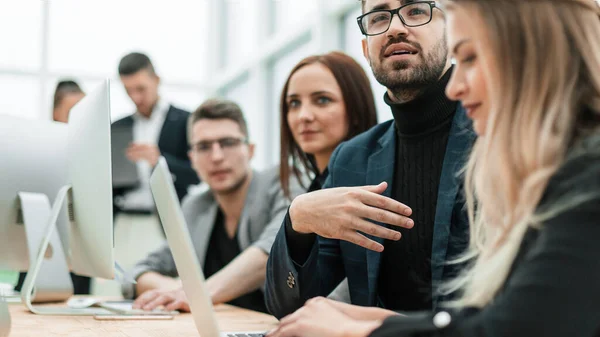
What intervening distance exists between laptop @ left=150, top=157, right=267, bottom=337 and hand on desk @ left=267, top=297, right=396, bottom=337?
0.43 ft

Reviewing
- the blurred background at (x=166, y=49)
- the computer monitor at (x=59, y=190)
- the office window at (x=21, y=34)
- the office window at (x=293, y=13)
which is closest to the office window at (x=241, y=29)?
the blurred background at (x=166, y=49)

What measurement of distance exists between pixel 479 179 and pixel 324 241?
65cm

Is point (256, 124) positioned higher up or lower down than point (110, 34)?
lower down

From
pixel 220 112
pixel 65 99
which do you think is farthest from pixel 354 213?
→ pixel 65 99

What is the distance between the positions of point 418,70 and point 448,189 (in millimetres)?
295

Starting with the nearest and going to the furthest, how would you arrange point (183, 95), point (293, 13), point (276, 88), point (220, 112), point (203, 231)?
point (203, 231), point (220, 112), point (293, 13), point (276, 88), point (183, 95)

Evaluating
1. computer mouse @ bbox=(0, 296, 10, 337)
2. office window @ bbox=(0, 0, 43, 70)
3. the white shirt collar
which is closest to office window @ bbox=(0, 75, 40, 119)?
office window @ bbox=(0, 0, 43, 70)

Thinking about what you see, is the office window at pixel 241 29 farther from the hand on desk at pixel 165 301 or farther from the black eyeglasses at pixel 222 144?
the hand on desk at pixel 165 301

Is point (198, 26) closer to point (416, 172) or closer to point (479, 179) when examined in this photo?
point (416, 172)

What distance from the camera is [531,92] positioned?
75 cm

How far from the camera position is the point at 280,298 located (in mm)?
1404

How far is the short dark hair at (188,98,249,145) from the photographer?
251cm

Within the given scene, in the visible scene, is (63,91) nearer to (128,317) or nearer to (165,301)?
(165,301)

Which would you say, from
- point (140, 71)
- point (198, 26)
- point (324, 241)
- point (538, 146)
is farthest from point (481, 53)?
point (198, 26)
